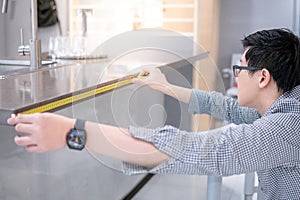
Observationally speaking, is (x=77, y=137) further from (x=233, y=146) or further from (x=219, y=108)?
(x=219, y=108)

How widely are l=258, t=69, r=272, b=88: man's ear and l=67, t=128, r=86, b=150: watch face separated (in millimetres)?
594

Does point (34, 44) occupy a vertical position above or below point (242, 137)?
above

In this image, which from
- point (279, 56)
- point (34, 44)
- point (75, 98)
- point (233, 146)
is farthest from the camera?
point (34, 44)

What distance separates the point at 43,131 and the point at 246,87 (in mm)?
664

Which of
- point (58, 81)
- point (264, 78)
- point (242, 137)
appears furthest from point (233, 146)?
point (58, 81)

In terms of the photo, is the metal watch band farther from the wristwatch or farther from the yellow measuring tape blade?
the yellow measuring tape blade

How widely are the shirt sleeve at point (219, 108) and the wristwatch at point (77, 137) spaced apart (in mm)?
738

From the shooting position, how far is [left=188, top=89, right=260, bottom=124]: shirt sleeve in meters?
1.59

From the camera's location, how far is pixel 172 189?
2846 millimetres

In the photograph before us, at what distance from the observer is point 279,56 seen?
122 centimetres

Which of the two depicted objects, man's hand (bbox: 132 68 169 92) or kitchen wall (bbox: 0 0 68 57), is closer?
man's hand (bbox: 132 68 169 92)

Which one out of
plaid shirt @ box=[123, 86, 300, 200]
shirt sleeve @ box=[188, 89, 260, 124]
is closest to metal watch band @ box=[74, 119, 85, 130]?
plaid shirt @ box=[123, 86, 300, 200]

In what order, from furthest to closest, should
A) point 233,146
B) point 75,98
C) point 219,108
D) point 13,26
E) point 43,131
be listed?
point 13,26 → point 219,108 → point 75,98 → point 233,146 → point 43,131

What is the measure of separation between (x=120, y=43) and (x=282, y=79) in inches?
25.9
